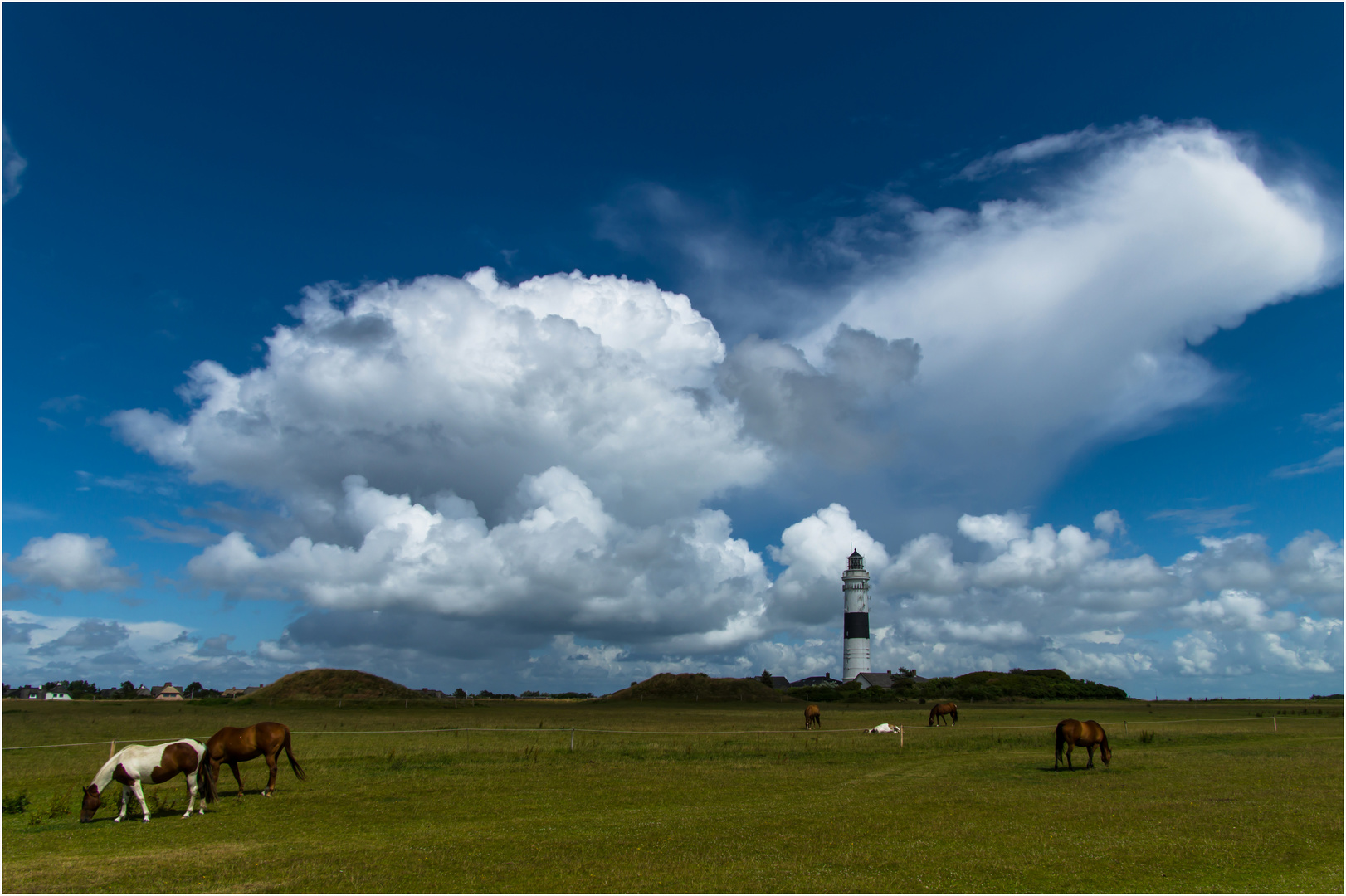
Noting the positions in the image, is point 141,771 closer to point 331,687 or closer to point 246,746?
point 246,746

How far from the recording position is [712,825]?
60.0 ft

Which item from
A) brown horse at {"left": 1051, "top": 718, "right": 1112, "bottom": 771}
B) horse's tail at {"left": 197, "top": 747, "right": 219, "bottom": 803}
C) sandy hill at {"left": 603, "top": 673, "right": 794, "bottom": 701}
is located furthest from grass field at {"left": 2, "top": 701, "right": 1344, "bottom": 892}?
sandy hill at {"left": 603, "top": 673, "right": 794, "bottom": 701}

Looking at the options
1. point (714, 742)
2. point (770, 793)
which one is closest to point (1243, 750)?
point (714, 742)

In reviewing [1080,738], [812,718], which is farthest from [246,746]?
[812,718]

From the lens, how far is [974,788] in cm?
2475

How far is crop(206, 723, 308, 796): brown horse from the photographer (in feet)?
73.0

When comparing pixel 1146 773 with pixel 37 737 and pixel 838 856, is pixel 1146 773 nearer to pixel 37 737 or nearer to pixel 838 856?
pixel 838 856

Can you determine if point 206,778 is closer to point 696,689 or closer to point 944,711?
point 944,711

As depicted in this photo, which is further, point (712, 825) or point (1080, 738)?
point (1080, 738)

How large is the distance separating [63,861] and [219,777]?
17.3 metres

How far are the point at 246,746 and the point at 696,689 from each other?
137 m

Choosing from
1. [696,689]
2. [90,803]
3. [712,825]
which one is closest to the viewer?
[712,825]

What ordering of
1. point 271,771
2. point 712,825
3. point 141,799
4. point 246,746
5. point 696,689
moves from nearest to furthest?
point 712,825
point 141,799
point 246,746
point 271,771
point 696,689

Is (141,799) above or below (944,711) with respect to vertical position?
above
